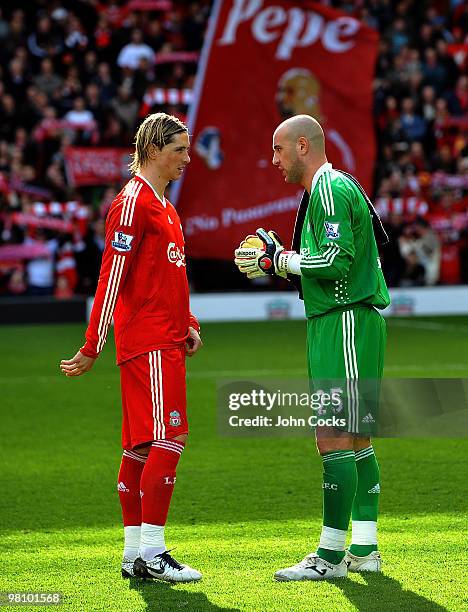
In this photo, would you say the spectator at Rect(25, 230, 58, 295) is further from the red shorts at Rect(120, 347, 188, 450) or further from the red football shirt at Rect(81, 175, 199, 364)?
the red shorts at Rect(120, 347, 188, 450)

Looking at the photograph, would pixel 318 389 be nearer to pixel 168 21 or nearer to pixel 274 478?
pixel 274 478

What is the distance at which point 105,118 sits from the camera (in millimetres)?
20188

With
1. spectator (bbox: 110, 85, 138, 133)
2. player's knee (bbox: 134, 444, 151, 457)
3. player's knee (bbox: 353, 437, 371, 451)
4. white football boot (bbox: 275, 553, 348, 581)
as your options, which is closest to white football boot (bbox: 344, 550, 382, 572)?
white football boot (bbox: 275, 553, 348, 581)

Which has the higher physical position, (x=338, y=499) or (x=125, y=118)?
(x=125, y=118)

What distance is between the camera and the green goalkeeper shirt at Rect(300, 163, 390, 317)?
518cm

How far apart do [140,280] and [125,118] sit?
605 inches

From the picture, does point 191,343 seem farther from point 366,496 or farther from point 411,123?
point 411,123

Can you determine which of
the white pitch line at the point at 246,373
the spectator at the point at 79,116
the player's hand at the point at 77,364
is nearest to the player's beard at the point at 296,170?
the player's hand at the point at 77,364

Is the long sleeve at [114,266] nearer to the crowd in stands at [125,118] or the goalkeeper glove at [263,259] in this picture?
the goalkeeper glove at [263,259]

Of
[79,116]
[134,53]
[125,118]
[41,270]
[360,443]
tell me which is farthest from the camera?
[134,53]

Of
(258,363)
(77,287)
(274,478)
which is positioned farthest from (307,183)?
(77,287)

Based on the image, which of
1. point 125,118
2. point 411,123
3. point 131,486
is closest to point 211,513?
point 131,486

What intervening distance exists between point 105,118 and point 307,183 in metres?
15.2
